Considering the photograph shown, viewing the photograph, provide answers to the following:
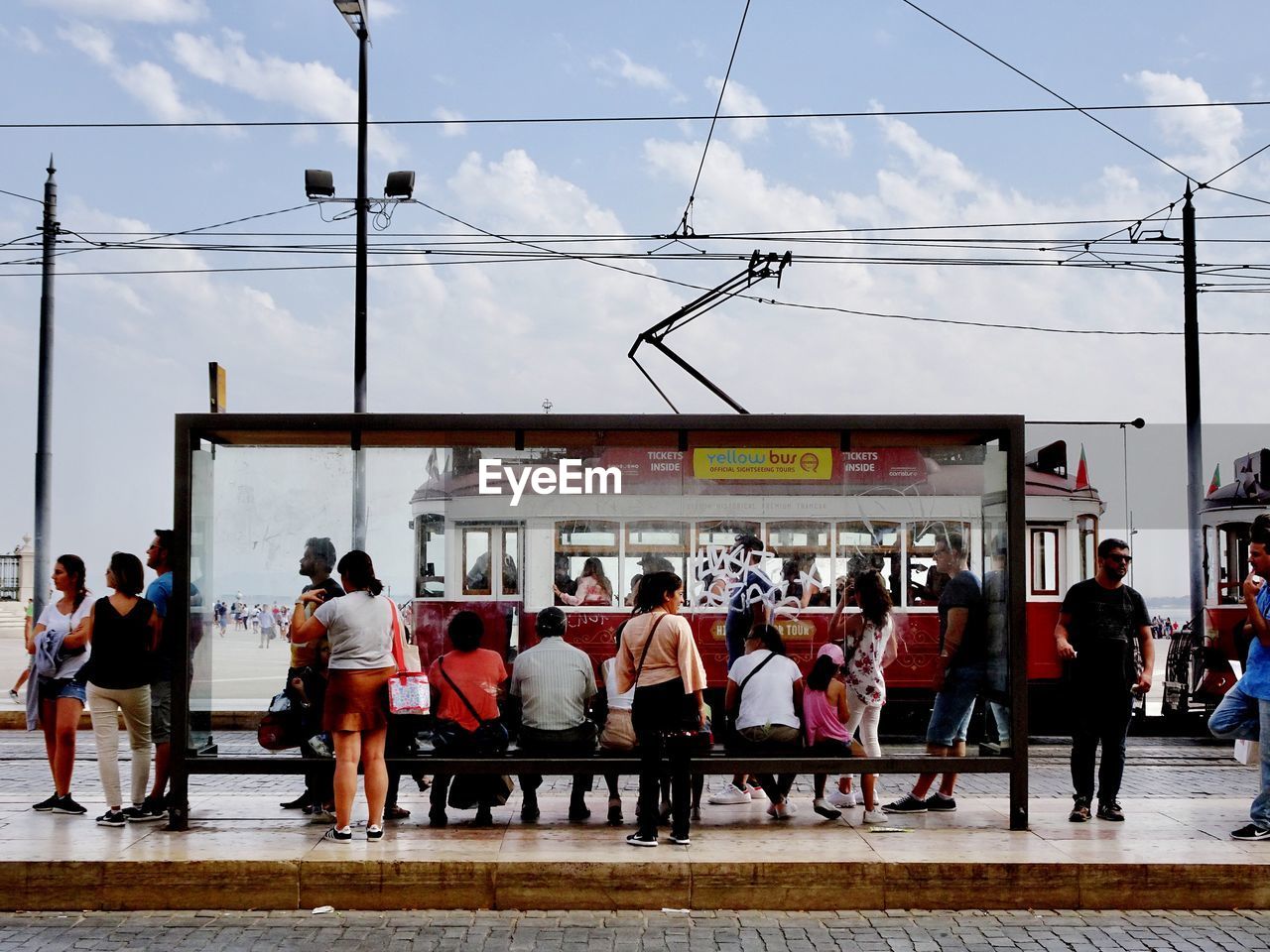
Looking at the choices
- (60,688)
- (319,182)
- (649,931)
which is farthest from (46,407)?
(649,931)

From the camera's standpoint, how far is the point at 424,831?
7992mm

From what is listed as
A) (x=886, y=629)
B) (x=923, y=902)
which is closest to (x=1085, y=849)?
(x=923, y=902)

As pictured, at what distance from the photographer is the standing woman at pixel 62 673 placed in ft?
28.3

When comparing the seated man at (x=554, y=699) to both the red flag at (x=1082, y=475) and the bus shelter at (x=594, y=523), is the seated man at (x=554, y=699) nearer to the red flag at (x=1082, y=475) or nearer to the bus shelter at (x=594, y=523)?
the bus shelter at (x=594, y=523)

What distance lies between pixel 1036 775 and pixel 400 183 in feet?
34.9

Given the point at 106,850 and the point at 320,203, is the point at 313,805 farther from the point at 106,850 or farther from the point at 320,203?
the point at 320,203

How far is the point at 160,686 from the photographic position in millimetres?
8500

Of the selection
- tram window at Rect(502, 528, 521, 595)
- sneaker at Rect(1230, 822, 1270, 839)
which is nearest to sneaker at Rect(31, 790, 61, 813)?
tram window at Rect(502, 528, 521, 595)

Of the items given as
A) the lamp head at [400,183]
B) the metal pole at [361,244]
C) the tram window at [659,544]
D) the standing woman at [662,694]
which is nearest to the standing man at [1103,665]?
the standing woman at [662,694]

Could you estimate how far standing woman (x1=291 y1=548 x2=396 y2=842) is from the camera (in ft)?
25.1

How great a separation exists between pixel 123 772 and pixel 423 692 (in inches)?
202

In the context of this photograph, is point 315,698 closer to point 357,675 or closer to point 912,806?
point 357,675

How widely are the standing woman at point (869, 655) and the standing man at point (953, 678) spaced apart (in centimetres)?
36

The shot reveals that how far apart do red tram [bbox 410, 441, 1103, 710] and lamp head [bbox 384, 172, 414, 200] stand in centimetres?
916
